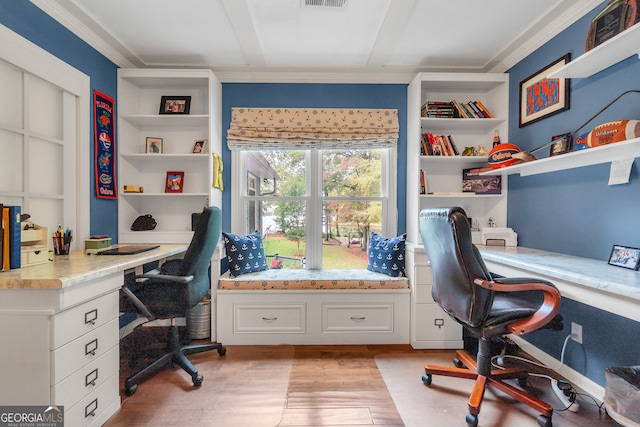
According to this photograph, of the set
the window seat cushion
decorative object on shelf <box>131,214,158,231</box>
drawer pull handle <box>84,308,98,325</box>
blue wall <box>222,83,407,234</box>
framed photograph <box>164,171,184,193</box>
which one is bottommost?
the window seat cushion

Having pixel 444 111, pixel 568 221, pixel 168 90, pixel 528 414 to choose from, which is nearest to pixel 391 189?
pixel 444 111

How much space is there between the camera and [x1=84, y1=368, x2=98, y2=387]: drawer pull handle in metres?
1.36

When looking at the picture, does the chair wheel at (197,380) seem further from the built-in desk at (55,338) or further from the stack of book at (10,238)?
the stack of book at (10,238)

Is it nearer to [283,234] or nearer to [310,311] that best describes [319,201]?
[283,234]

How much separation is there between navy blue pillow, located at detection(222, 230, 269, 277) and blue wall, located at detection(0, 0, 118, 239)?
0.95 meters

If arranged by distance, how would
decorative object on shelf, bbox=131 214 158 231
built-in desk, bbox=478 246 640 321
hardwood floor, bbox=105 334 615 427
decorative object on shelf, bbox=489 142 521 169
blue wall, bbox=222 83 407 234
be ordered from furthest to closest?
blue wall, bbox=222 83 407 234
decorative object on shelf, bbox=131 214 158 231
decorative object on shelf, bbox=489 142 521 169
hardwood floor, bbox=105 334 615 427
built-in desk, bbox=478 246 640 321

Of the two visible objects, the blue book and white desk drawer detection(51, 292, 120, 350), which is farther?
the blue book

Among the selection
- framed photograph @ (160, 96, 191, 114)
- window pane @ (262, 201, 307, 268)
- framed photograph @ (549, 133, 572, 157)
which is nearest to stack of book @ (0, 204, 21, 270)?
framed photograph @ (160, 96, 191, 114)

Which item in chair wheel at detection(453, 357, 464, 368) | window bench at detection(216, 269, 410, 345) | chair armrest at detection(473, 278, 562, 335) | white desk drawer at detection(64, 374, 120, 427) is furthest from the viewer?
window bench at detection(216, 269, 410, 345)

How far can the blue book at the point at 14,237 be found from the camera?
1333 mm

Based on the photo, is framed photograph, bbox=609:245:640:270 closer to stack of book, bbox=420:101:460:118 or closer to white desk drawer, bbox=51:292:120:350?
stack of book, bbox=420:101:460:118

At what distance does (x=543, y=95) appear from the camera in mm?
2197

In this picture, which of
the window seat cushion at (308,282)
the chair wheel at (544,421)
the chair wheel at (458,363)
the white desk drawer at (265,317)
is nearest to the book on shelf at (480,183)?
the window seat cushion at (308,282)

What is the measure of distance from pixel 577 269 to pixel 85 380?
2.44 metres
